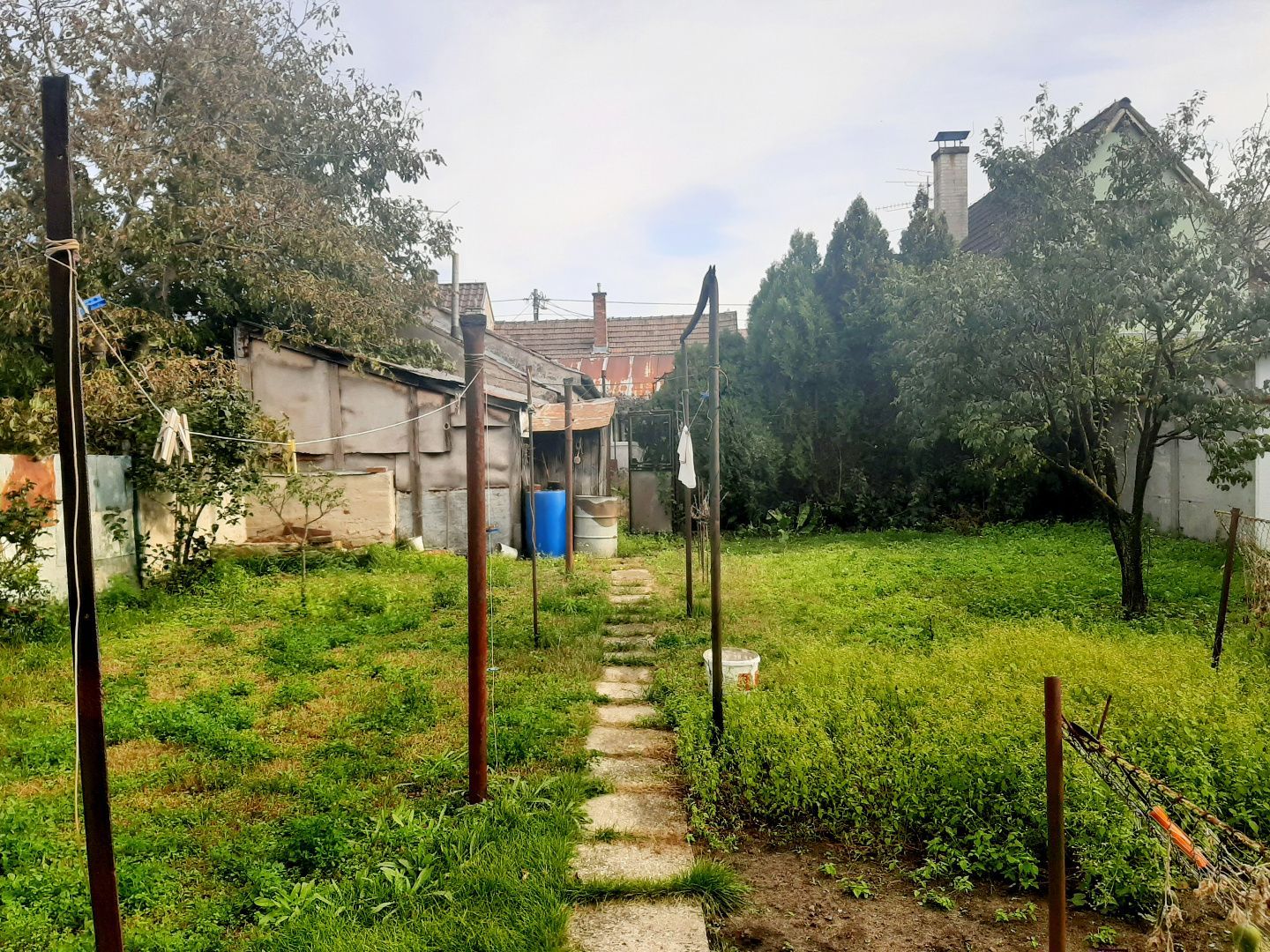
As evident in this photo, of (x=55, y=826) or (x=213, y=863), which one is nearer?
(x=213, y=863)

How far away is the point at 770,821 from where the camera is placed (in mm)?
3896

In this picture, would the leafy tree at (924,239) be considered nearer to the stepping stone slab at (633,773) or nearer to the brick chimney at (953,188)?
the brick chimney at (953,188)

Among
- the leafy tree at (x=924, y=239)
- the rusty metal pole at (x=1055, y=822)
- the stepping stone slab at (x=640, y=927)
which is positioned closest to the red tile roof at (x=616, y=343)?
the leafy tree at (x=924, y=239)

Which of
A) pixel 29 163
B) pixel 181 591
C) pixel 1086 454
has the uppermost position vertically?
pixel 29 163

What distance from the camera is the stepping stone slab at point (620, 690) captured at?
569cm

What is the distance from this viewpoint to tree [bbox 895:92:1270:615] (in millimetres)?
6789

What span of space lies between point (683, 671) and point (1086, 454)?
15.1 ft

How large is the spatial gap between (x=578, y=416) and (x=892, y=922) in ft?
39.4

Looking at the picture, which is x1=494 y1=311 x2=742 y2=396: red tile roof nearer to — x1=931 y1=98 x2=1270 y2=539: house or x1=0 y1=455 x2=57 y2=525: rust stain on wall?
x1=931 y1=98 x2=1270 y2=539: house

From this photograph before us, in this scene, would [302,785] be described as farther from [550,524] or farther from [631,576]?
[550,524]

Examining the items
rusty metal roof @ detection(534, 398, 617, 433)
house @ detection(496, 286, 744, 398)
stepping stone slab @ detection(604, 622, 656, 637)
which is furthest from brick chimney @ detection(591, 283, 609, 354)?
stepping stone slab @ detection(604, 622, 656, 637)

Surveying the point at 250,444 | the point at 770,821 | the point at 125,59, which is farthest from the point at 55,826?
the point at 125,59

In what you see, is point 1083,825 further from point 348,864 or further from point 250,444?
point 250,444

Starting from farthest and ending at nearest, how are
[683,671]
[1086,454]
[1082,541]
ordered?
[1082,541], [1086,454], [683,671]
